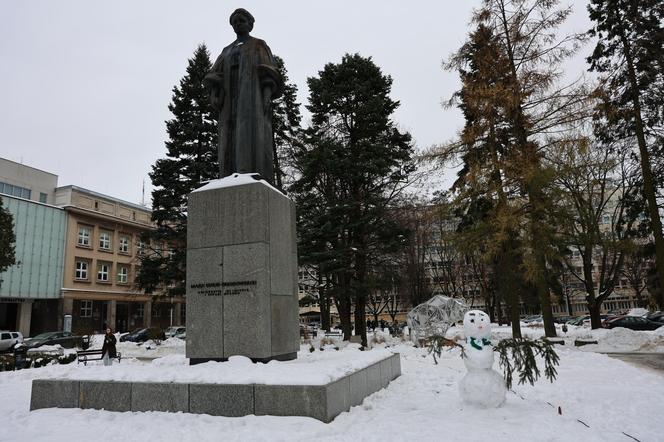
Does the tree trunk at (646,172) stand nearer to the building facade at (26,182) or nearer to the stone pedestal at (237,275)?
the stone pedestal at (237,275)

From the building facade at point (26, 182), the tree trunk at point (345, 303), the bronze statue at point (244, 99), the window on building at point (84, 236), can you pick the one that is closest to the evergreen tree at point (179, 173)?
the tree trunk at point (345, 303)

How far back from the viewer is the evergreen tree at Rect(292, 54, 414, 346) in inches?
873

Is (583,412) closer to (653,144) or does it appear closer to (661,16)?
(653,144)

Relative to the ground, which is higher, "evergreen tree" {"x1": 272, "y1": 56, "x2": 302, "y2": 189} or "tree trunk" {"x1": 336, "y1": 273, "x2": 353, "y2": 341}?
"evergreen tree" {"x1": 272, "y1": 56, "x2": 302, "y2": 189}

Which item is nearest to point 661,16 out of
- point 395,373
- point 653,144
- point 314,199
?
point 653,144

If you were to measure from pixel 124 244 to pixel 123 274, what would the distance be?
10.4ft

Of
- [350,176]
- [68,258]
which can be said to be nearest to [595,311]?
[350,176]

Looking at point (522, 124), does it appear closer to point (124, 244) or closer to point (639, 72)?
point (639, 72)

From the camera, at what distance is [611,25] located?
798 inches

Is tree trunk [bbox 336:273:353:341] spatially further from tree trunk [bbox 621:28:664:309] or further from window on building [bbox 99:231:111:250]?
window on building [bbox 99:231:111:250]

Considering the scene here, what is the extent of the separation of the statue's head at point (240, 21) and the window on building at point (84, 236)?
40.7 metres

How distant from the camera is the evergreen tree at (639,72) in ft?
60.7

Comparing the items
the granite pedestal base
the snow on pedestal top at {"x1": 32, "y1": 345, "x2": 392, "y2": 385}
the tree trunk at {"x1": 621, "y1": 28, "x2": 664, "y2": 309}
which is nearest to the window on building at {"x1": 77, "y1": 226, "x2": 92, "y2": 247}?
the snow on pedestal top at {"x1": 32, "y1": 345, "x2": 392, "y2": 385}

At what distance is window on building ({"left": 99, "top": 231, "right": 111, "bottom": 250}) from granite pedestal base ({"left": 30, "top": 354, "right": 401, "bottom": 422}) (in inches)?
1698
